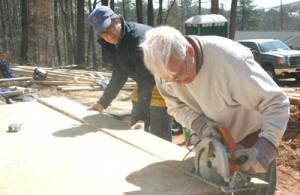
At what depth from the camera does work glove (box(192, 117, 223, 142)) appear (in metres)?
2.24

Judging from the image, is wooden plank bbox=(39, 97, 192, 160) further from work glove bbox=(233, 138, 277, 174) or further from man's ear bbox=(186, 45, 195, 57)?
man's ear bbox=(186, 45, 195, 57)

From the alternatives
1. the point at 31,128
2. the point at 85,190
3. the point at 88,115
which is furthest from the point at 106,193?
the point at 88,115

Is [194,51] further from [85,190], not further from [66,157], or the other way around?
[66,157]

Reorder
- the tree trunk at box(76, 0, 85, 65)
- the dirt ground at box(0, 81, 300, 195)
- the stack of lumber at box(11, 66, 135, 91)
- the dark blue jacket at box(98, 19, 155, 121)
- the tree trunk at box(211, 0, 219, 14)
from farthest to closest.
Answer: the tree trunk at box(76, 0, 85, 65), the tree trunk at box(211, 0, 219, 14), the stack of lumber at box(11, 66, 135, 91), the dirt ground at box(0, 81, 300, 195), the dark blue jacket at box(98, 19, 155, 121)

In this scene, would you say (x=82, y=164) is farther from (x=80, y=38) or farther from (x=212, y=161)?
(x=80, y=38)

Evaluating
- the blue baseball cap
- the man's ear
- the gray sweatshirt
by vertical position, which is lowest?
the gray sweatshirt

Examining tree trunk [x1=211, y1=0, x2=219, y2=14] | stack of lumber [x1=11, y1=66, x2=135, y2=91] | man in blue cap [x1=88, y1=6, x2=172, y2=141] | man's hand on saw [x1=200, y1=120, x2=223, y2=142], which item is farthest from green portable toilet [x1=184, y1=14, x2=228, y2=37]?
man's hand on saw [x1=200, y1=120, x2=223, y2=142]

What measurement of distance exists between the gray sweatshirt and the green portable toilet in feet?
44.1

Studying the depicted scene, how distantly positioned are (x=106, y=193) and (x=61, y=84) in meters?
10.5

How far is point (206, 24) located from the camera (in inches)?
629

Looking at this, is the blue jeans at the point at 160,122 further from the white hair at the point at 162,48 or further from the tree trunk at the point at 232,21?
the tree trunk at the point at 232,21

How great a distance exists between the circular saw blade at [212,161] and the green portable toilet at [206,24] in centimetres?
1377

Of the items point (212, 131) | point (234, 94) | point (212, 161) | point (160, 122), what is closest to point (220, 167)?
point (212, 161)

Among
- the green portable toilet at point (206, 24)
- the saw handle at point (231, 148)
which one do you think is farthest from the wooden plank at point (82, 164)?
the green portable toilet at point (206, 24)
